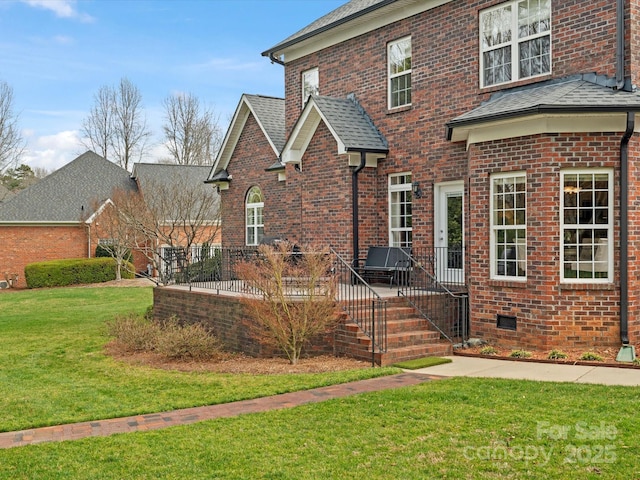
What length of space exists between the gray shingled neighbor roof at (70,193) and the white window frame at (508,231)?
1014 inches

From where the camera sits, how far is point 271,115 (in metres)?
20.4

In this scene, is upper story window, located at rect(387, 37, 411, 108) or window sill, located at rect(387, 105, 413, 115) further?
upper story window, located at rect(387, 37, 411, 108)

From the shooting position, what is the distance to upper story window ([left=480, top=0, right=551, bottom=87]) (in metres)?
11.9

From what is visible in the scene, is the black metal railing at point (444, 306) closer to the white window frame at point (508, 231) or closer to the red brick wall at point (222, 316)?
the white window frame at point (508, 231)

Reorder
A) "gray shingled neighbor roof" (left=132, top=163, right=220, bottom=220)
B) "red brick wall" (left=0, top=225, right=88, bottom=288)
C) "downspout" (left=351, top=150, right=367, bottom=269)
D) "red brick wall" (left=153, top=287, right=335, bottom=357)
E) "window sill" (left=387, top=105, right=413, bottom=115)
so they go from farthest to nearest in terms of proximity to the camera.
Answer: "gray shingled neighbor roof" (left=132, top=163, right=220, bottom=220), "red brick wall" (left=0, top=225, right=88, bottom=288), "downspout" (left=351, top=150, right=367, bottom=269), "window sill" (left=387, top=105, right=413, bottom=115), "red brick wall" (left=153, top=287, right=335, bottom=357)

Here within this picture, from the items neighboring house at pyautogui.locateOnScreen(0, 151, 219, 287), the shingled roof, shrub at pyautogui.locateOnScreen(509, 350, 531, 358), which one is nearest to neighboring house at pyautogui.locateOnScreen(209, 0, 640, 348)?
shrub at pyautogui.locateOnScreen(509, 350, 531, 358)

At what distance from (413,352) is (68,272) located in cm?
2360

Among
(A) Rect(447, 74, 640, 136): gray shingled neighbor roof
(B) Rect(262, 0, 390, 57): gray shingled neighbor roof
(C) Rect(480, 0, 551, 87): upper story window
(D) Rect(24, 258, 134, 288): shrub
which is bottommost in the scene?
(D) Rect(24, 258, 134, 288): shrub

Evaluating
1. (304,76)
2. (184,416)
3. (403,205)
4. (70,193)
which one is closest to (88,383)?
(184,416)

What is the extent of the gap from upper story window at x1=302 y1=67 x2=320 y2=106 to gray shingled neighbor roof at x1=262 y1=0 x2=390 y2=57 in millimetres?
914

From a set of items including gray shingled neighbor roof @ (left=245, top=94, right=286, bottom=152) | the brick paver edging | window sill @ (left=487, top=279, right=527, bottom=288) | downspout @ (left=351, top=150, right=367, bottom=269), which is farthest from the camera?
gray shingled neighbor roof @ (left=245, top=94, right=286, bottom=152)

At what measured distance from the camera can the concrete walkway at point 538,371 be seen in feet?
28.2

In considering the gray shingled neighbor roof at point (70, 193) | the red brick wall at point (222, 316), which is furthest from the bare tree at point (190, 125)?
the red brick wall at point (222, 316)

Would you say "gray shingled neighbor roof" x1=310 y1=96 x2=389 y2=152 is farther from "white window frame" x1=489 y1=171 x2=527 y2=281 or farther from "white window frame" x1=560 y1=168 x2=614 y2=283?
"white window frame" x1=560 y1=168 x2=614 y2=283
